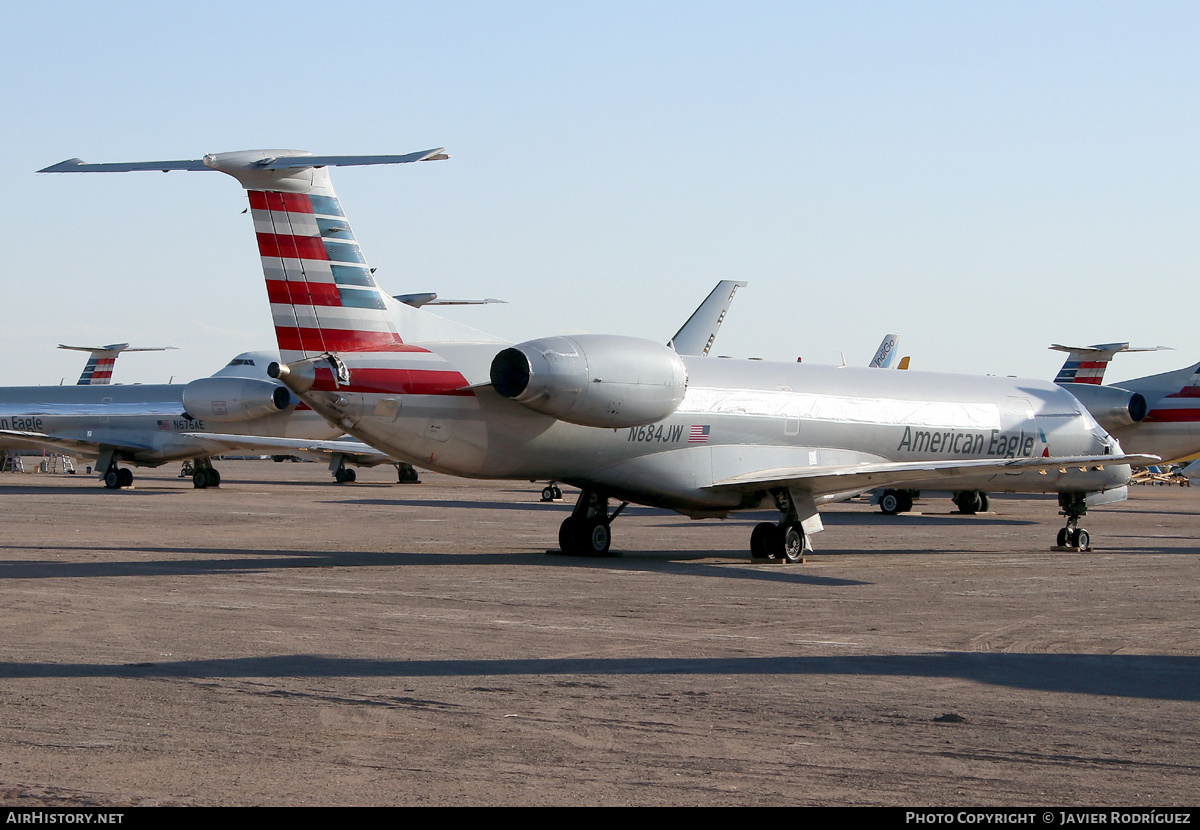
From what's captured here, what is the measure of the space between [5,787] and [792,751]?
162 inches

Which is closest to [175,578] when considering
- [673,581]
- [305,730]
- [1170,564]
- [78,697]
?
[673,581]

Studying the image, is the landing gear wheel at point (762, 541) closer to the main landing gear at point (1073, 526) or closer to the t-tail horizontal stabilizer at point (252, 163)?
the main landing gear at point (1073, 526)

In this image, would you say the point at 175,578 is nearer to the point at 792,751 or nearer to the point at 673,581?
the point at 673,581

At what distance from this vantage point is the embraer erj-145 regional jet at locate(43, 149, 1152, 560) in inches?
684

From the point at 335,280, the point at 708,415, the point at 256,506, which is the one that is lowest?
the point at 256,506

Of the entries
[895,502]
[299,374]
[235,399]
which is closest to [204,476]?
[235,399]

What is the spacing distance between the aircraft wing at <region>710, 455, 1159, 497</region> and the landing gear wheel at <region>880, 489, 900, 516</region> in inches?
756

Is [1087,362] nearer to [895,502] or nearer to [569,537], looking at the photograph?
[895,502]

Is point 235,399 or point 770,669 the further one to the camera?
point 235,399

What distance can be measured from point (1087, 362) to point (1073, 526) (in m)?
23.2

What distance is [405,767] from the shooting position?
6.71 m

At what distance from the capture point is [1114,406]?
38.5 m

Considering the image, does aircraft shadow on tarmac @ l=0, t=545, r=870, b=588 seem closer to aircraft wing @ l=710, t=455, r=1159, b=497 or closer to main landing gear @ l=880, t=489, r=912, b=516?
aircraft wing @ l=710, t=455, r=1159, b=497
